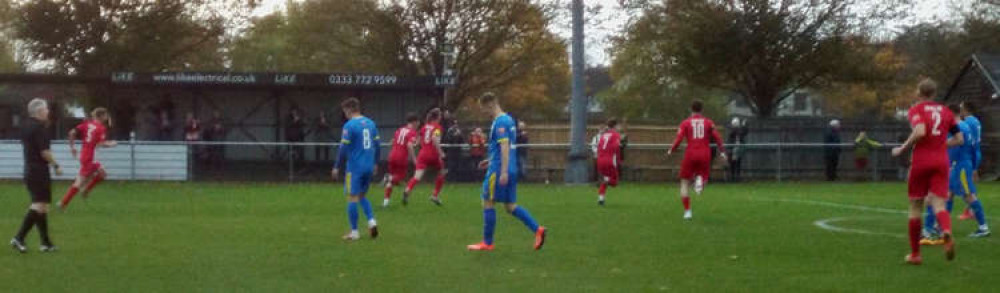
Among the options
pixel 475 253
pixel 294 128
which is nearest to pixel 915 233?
pixel 475 253

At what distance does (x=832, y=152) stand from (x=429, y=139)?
49.2ft

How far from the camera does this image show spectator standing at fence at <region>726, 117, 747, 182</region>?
33219 millimetres

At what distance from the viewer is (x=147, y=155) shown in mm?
30547

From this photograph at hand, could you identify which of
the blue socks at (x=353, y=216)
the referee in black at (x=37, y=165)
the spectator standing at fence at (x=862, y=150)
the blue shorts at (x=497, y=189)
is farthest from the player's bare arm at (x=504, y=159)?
the spectator standing at fence at (x=862, y=150)

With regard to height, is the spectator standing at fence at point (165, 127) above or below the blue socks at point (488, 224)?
above

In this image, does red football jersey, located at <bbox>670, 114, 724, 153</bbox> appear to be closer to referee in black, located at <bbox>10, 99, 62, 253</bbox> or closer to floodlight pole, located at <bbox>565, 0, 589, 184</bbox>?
referee in black, located at <bbox>10, 99, 62, 253</bbox>

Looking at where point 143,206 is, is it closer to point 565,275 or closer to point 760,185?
point 565,275

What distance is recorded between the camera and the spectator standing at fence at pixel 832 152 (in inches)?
1325

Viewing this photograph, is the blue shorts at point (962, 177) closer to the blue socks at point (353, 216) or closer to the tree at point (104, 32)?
the blue socks at point (353, 216)

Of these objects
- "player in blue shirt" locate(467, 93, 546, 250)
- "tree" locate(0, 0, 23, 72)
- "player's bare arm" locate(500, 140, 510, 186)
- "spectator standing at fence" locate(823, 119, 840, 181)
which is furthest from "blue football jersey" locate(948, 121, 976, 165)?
"tree" locate(0, 0, 23, 72)

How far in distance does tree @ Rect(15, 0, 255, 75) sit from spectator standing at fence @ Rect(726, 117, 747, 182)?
20935 mm

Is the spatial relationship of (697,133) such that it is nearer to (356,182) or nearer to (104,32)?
(356,182)

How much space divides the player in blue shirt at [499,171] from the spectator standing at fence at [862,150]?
72.8 ft

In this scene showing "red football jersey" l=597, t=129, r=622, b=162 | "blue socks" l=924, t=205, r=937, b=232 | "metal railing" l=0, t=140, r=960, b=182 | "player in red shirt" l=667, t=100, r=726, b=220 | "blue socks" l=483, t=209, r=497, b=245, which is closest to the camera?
"blue socks" l=483, t=209, r=497, b=245
